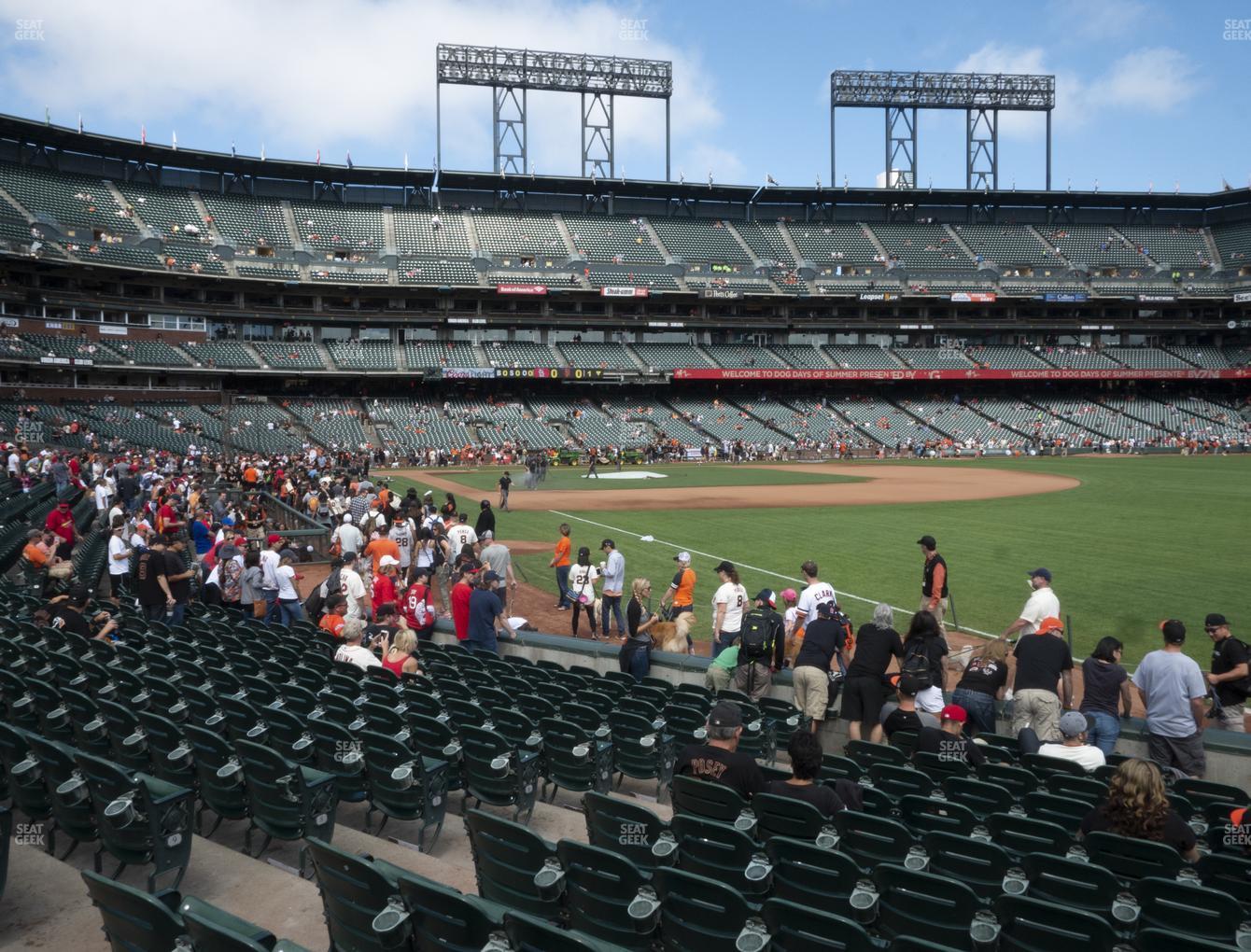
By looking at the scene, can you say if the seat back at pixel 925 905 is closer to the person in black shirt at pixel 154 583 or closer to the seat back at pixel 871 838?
the seat back at pixel 871 838

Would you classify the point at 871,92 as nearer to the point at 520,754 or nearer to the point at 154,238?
the point at 154,238

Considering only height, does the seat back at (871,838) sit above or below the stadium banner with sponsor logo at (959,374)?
below

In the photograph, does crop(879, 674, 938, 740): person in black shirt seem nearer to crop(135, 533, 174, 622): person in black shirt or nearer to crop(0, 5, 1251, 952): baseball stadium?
crop(0, 5, 1251, 952): baseball stadium

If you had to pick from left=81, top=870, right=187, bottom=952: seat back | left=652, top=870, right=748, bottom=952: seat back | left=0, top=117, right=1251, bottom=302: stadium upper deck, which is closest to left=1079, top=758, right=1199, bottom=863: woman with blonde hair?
left=652, top=870, right=748, bottom=952: seat back

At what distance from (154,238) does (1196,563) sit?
64.2 m

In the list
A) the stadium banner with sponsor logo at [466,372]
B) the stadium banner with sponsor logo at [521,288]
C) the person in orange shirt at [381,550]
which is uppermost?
the stadium banner with sponsor logo at [521,288]

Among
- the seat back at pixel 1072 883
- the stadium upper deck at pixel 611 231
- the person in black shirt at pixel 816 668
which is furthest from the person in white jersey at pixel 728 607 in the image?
the stadium upper deck at pixel 611 231

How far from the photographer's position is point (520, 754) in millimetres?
6980

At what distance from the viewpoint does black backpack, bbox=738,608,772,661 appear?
391 inches

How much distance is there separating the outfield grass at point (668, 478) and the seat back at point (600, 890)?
3861cm

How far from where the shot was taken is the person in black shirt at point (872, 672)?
347 inches

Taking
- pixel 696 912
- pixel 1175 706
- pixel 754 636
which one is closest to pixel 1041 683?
pixel 1175 706

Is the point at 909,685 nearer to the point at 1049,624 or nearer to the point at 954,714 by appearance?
the point at 954,714

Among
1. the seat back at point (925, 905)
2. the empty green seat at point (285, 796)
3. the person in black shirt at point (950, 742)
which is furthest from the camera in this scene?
the person in black shirt at point (950, 742)
